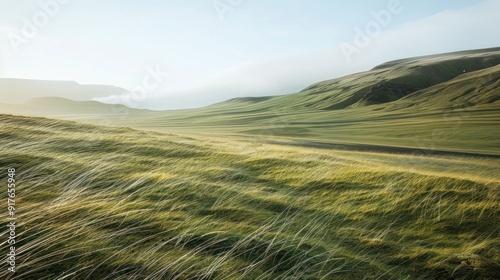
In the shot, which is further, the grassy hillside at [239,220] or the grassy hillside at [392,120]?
the grassy hillside at [392,120]

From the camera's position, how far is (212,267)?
846 cm

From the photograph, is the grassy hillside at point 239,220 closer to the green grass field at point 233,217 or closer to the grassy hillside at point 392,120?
the green grass field at point 233,217

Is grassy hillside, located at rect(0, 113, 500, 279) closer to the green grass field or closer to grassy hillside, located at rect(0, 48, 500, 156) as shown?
the green grass field

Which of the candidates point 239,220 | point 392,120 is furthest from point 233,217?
point 392,120

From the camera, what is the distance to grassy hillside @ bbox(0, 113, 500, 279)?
340 inches

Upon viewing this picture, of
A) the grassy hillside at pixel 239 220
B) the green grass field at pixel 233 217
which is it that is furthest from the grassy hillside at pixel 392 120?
the green grass field at pixel 233 217

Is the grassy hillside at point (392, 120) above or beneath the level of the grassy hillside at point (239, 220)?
beneath

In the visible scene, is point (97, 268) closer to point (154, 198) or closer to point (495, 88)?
point (154, 198)

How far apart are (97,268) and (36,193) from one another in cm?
538

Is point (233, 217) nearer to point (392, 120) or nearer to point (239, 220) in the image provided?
point (239, 220)

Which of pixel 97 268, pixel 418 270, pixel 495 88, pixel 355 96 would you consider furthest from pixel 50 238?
pixel 355 96

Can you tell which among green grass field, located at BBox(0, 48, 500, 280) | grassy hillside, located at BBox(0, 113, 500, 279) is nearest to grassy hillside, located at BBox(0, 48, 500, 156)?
grassy hillside, located at BBox(0, 113, 500, 279)

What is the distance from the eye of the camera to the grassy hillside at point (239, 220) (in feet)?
28.3

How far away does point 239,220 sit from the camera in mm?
11391
